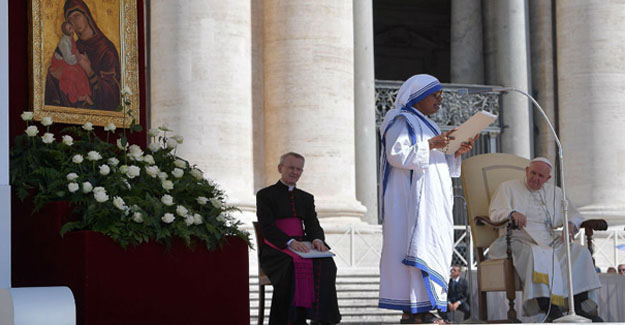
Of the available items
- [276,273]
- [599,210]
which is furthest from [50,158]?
[599,210]

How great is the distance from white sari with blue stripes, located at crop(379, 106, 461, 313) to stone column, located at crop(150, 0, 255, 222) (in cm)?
469

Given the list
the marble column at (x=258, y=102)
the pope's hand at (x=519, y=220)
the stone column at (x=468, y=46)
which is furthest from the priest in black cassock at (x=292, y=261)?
the stone column at (x=468, y=46)

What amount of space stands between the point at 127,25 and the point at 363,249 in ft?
21.5

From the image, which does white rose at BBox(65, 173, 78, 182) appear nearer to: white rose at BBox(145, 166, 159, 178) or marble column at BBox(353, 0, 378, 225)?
white rose at BBox(145, 166, 159, 178)

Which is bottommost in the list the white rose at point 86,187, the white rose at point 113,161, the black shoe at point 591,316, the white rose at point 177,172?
the black shoe at point 591,316

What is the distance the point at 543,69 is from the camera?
16547mm

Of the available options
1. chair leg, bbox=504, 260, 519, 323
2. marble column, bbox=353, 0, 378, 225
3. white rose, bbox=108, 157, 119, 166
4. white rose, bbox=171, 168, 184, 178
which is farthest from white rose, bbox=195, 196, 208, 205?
marble column, bbox=353, 0, 378, 225

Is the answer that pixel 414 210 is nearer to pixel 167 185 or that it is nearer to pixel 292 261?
pixel 292 261

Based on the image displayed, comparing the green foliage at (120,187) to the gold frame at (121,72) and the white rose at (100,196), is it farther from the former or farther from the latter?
the gold frame at (121,72)

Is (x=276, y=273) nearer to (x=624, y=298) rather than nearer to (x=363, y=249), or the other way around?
(x=624, y=298)

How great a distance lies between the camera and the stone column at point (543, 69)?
1636 centimetres

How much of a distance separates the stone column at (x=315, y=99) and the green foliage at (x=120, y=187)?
20.0 feet

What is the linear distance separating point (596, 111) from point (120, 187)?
993cm

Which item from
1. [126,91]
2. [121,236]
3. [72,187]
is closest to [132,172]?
[72,187]
